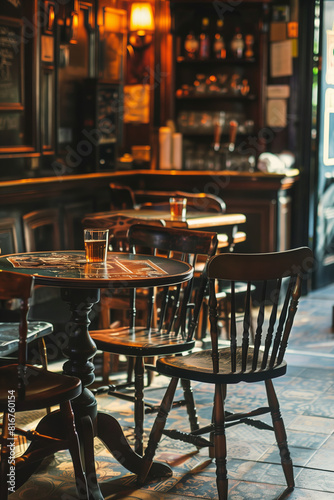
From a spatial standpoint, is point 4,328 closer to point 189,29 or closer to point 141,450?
point 141,450

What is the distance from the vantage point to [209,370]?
279cm

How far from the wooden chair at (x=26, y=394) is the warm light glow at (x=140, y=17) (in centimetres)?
457

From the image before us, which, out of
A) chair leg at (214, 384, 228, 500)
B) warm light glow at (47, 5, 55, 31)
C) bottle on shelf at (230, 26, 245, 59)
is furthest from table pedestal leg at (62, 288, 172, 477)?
bottle on shelf at (230, 26, 245, 59)

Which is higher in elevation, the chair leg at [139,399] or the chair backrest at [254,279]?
the chair backrest at [254,279]

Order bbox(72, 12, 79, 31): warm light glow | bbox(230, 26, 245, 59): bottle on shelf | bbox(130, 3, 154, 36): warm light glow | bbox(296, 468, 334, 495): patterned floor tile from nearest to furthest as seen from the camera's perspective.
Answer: bbox(296, 468, 334, 495): patterned floor tile < bbox(72, 12, 79, 31): warm light glow < bbox(130, 3, 154, 36): warm light glow < bbox(230, 26, 245, 59): bottle on shelf

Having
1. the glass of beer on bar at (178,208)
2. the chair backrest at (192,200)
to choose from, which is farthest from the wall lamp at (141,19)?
the glass of beer on bar at (178,208)

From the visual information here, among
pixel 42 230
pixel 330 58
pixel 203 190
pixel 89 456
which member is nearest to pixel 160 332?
pixel 89 456

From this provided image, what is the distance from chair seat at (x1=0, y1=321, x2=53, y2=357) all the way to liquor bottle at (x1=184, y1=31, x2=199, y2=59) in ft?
13.2

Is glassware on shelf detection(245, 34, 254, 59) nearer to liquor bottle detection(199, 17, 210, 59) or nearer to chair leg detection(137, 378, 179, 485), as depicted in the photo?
liquor bottle detection(199, 17, 210, 59)

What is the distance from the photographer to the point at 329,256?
7297 millimetres

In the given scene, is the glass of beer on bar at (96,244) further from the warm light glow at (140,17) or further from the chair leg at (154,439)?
the warm light glow at (140,17)

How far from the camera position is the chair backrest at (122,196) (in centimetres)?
560

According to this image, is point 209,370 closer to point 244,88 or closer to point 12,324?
point 12,324

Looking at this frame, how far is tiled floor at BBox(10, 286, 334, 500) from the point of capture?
2904 mm
